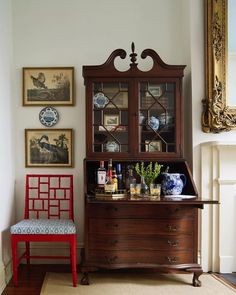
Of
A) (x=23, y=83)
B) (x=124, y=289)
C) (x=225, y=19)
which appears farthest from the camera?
(x=23, y=83)

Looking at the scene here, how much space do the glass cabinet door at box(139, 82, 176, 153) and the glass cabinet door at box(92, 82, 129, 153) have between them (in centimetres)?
15

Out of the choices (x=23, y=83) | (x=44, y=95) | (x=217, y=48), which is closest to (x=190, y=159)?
(x=217, y=48)

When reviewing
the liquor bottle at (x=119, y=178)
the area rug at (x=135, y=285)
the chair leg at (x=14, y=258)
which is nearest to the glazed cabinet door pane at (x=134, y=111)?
the liquor bottle at (x=119, y=178)

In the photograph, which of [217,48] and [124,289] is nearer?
[124,289]

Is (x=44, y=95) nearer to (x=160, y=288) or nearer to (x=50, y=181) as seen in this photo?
(x=50, y=181)

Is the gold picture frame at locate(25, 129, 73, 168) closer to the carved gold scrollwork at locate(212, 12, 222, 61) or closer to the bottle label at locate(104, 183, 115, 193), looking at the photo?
the bottle label at locate(104, 183, 115, 193)

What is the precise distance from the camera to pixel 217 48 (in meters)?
2.56

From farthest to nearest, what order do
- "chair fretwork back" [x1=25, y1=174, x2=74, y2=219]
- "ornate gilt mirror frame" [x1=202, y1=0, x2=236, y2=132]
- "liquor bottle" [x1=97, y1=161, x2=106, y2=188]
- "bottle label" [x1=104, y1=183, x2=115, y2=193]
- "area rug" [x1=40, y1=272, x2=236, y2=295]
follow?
"chair fretwork back" [x1=25, y1=174, x2=74, y2=219]
"ornate gilt mirror frame" [x1=202, y1=0, x2=236, y2=132]
"liquor bottle" [x1=97, y1=161, x2=106, y2=188]
"bottle label" [x1=104, y1=183, x2=115, y2=193]
"area rug" [x1=40, y1=272, x2=236, y2=295]

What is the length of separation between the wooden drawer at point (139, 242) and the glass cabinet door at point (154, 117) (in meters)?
0.74

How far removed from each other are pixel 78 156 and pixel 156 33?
1.45m

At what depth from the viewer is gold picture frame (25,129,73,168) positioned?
111 inches

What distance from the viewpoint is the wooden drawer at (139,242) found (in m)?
2.28

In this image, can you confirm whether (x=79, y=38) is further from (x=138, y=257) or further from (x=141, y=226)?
(x=138, y=257)

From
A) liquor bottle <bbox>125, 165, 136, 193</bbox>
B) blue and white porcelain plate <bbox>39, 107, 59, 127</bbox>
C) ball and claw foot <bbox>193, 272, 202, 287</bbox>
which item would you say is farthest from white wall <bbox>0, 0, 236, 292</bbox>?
ball and claw foot <bbox>193, 272, 202, 287</bbox>
